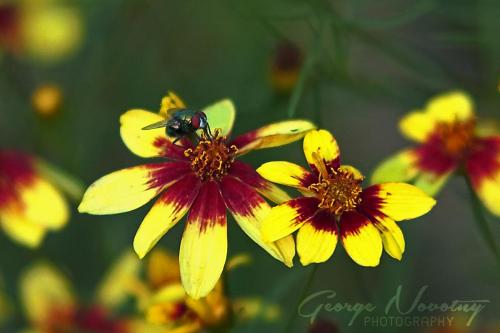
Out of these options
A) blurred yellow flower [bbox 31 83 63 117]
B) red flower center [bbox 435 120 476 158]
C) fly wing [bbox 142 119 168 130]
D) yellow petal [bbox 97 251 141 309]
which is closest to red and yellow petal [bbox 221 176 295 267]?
fly wing [bbox 142 119 168 130]

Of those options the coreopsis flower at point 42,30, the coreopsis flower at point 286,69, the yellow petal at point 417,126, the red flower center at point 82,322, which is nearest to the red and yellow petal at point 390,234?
the yellow petal at point 417,126

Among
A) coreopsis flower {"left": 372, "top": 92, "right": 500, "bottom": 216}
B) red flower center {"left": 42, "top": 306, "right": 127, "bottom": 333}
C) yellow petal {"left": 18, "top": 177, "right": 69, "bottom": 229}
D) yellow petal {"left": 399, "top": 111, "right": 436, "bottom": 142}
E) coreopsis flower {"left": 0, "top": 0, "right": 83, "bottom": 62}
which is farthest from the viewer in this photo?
coreopsis flower {"left": 0, "top": 0, "right": 83, "bottom": 62}

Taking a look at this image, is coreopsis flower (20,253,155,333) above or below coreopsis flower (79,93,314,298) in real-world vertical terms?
below

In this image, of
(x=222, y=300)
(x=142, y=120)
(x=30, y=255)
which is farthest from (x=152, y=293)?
(x=30, y=255)

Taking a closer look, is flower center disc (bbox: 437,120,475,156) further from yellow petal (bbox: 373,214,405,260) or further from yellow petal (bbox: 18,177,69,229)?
yellow petal (bbox: 18,177,69,229)

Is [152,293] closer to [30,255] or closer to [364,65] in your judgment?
[30,255]
